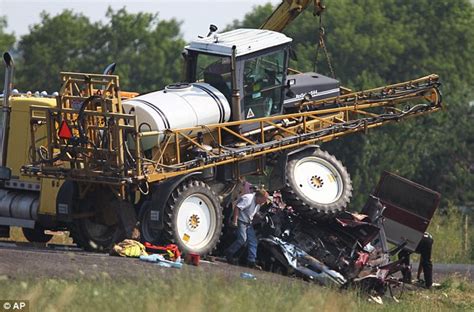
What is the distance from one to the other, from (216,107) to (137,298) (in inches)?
342

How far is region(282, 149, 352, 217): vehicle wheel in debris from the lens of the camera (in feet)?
76.7

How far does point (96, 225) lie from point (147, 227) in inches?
52.1

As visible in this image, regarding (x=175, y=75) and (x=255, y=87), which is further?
(x=175, y=75)

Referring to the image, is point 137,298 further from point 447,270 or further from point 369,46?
point 369,46

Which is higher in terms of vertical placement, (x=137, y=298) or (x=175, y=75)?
(x=175, y=75)

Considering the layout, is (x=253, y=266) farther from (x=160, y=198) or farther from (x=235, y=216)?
(x=160, y=198)

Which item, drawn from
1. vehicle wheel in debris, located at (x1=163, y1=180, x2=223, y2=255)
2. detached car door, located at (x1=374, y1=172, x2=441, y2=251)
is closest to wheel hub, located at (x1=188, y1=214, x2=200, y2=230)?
vehicle wheel in debris, located at (x1=163, y1=180, x2=223, y2=255)

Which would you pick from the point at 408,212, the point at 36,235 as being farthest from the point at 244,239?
the point at 36,235

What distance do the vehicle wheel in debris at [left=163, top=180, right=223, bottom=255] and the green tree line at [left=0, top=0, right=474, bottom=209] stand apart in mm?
41603

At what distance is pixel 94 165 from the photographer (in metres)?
21.7

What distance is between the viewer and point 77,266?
18797 millimetres

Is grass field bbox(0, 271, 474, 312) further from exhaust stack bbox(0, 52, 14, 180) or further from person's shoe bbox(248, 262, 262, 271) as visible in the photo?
exhaust stack bbox(0, 52, 14, 180)

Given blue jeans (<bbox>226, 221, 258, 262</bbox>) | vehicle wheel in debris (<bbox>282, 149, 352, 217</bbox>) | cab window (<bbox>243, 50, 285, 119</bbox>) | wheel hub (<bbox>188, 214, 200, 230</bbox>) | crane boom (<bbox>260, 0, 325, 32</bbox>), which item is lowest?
blue jeans (<bbox>226, 221, 258, 262</bbox>)

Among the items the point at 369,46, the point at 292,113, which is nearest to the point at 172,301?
the point at 292,113
